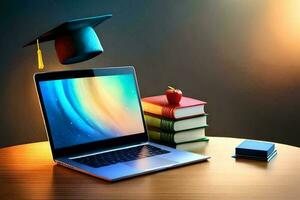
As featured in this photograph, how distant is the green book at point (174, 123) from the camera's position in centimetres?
144

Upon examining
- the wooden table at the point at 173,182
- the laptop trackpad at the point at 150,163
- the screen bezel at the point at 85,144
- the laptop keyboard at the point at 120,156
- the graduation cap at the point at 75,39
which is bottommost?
the wooden table at the point at 173,182

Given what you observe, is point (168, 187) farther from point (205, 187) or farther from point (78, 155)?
point (78, 155)

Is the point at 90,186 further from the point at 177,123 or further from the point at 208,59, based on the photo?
the point at 208,59

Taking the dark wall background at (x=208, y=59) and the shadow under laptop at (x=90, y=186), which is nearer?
the shadow under laptop at (x=90, y=186)

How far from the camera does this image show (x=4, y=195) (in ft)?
3.46

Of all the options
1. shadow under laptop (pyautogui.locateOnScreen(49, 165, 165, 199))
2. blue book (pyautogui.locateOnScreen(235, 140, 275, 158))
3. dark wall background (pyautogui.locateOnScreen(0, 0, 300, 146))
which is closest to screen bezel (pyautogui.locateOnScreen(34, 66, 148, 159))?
shadow under laptop (pyautogui.locateOnScreen(49, 165, 165, 199))

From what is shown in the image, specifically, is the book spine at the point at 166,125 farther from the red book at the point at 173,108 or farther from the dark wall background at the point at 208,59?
the dark wall background at the point at 208,59

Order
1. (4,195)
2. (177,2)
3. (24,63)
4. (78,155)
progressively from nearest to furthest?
(4,195), (78,155), (24,63), (177,2)

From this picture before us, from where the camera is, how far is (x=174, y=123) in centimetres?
144

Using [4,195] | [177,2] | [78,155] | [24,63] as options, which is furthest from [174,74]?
[4,195]

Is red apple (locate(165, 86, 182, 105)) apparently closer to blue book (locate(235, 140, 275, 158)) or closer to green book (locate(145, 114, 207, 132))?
green book (locate(145, 114, 207, 132))

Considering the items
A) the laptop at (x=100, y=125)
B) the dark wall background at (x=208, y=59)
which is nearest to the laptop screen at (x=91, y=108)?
the laptop at (x=100, y=125)

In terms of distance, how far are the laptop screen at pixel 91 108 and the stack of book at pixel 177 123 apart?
0.05 meters

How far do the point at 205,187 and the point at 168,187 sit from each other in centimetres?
8
